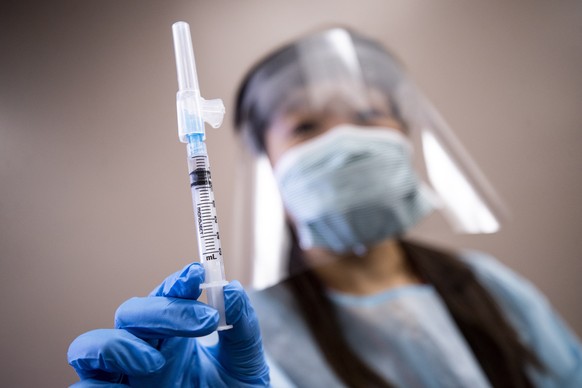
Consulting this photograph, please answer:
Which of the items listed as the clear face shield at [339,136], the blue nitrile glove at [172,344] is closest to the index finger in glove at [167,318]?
the blue nitrile glove at [172,344]

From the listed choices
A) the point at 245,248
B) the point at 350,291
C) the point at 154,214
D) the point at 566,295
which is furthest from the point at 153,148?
the point at 566,295

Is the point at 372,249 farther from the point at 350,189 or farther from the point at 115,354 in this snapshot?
the point at 115,354

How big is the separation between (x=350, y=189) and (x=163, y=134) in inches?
19.5

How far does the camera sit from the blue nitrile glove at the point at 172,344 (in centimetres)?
61

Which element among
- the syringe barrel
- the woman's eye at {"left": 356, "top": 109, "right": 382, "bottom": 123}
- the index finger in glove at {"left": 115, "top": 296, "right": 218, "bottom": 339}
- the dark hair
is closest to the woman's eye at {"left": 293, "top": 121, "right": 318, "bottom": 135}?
the woman's eye at {"left": 356, "top": 109, "right": 382, "bottom": 123}

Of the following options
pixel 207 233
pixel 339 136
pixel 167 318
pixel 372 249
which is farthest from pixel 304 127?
pixel 167 318

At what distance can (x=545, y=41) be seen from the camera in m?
1.22

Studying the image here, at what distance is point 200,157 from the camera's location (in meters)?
0.65

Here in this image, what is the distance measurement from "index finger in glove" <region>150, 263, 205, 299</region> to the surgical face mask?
0.36m

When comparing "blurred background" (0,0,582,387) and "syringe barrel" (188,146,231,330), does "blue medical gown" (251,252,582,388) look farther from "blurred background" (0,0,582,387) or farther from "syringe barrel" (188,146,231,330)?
"syringe barrel" (188,146,231,330)

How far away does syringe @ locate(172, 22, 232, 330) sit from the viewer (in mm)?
620

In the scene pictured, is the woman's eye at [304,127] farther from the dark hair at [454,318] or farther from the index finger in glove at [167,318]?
the index finger in glove at [167,318]

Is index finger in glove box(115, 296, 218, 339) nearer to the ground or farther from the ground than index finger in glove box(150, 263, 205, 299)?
nearer to the ground

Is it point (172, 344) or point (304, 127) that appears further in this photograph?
point (304, 127)
